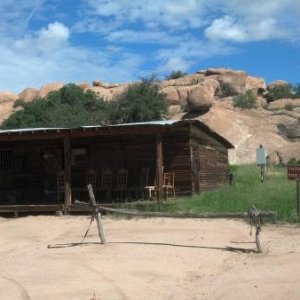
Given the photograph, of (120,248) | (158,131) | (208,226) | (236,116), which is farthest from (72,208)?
(236,116)

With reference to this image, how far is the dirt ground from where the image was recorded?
27.3 ft

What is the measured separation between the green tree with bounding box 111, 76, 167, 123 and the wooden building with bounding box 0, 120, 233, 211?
696 inches

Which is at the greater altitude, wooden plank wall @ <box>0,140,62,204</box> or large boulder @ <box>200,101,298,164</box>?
large boulder @ <box>200,101,298,164</box>

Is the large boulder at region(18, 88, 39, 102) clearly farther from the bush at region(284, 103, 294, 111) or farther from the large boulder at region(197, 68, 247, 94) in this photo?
the bush at region(284, 103, 294, 111)

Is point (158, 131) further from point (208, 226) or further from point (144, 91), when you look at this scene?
point (144, 91)

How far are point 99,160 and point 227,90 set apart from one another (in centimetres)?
3780

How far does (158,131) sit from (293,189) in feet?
17.9

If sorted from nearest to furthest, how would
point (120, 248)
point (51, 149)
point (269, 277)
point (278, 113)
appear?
point (269, 277) < point (120, 248) < point (51, 149) < point (278, 113)

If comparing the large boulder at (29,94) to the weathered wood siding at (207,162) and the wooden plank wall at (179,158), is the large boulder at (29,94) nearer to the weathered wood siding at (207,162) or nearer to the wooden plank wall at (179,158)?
the weathered wood siding at (207,162)

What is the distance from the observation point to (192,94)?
4416cm

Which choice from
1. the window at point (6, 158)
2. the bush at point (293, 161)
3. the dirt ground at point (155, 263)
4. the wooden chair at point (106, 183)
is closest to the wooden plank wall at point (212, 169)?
the wooden chair at point (106, 183)

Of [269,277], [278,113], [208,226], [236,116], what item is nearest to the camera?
[269,277]

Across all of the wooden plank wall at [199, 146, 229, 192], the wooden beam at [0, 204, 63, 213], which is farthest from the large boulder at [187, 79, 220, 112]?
the wooden beam at [0, 204, 63, 213]

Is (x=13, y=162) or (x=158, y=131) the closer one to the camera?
(x=158, y=131)
